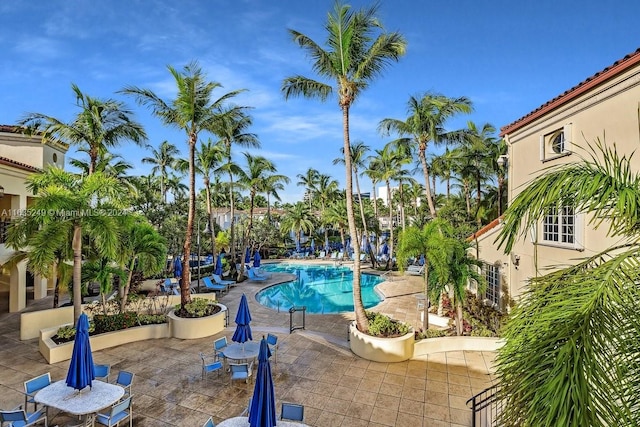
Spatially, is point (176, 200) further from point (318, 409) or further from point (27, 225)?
point (318, 409)

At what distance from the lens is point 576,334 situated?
224cm

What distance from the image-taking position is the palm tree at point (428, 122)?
52.5 feet

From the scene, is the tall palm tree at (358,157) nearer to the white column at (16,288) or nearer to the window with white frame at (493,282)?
the window with white frame at (493,282)

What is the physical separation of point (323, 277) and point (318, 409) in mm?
21026

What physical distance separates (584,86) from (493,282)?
8913mm

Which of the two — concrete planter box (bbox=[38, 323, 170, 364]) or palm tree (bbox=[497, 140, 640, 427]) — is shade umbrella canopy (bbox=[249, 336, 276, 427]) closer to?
palm tree (bbox=[497, 140, 640, 427])

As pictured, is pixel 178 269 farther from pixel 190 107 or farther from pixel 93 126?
pixel 190 107

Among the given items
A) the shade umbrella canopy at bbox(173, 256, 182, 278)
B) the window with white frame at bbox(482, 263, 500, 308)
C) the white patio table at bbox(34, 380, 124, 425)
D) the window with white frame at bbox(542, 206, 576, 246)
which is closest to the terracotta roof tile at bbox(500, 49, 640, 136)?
the window with white frame at bbox(542, 206, 576, 246)

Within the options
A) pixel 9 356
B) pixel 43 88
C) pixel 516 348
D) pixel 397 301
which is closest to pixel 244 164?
pixel 43 88

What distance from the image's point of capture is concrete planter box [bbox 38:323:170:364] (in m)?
10.1

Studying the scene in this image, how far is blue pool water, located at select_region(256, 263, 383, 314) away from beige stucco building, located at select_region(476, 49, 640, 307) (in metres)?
9.56

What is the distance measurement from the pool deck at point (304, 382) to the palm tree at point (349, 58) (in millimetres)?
1962

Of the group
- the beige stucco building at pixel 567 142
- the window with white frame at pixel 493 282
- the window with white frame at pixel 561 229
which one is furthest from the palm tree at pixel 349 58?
the window with white frame at pixel 493 282

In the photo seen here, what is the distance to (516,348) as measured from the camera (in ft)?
9.08
